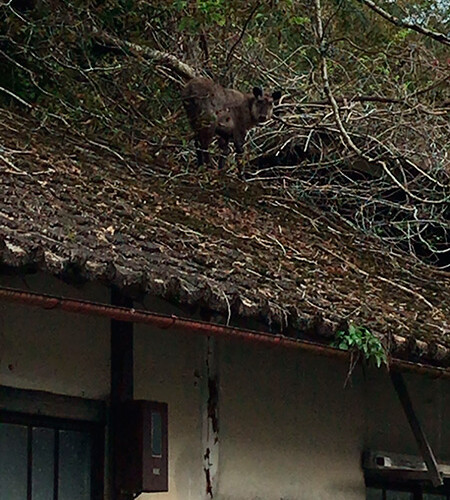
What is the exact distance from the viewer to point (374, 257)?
28.1 feet

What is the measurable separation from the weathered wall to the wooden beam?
0.40m

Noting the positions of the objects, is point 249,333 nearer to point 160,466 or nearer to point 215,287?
point 215,287

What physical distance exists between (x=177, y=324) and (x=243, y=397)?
4.36 feet

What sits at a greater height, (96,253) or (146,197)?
(146,197)

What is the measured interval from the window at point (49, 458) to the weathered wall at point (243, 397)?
0.18m

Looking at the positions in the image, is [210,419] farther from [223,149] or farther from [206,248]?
[223,149]

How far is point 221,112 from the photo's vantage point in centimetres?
943

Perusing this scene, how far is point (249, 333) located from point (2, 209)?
128 cm

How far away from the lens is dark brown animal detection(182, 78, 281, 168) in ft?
30.6

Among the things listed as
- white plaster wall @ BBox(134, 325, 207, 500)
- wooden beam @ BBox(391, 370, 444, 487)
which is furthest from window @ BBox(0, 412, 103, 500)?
wooden beam @ BBox(391, 370, 444, 487)

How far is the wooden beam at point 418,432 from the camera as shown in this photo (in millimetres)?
6618

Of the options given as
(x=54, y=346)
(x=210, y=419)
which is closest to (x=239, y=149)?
(x=210, y=419)

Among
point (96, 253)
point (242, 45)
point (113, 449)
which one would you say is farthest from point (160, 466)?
point (242, 45)

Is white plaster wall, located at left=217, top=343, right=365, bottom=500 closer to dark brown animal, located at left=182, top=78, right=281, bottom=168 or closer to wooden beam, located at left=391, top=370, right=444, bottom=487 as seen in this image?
wooden beam, located at left=391, top=370, right=444, bottom=487
